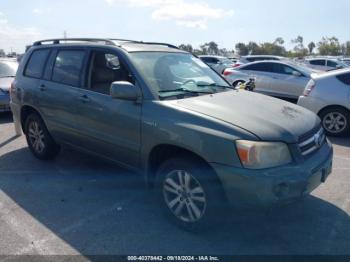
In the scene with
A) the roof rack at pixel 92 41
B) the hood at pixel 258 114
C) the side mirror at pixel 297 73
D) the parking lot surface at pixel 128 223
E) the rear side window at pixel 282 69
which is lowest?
the parking lot surface at pixel 128 223

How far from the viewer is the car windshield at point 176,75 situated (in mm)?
3754

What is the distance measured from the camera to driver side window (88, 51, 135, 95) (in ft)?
13.4

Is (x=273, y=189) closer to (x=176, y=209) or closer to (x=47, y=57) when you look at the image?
(x=176, y=209)

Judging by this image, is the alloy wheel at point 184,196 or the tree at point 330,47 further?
the tree at point 330,47

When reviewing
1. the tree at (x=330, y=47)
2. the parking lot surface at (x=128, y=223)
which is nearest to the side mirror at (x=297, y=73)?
the parking lot surface at (x=128, y=223)

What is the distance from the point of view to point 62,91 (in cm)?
462

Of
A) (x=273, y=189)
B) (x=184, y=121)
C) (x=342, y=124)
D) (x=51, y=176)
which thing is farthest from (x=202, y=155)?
(x=342, y=124)

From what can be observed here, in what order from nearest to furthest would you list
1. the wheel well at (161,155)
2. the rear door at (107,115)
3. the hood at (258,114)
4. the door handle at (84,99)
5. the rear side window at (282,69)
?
the hood at (258,114), the wheel well at (161,155), the rear door at (107,115), the door handle at (84,99), the rear side window at (282,69)

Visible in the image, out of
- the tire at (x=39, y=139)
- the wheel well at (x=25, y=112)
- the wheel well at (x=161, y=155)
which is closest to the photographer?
the wheel well at (x=161, y=155)

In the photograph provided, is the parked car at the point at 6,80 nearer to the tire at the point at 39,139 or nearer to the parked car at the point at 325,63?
the tire at the point at 39,139

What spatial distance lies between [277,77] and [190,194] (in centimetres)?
865

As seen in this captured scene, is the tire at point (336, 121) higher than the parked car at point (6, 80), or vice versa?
the parked car at point (6, 80)

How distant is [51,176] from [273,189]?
327 centimetres

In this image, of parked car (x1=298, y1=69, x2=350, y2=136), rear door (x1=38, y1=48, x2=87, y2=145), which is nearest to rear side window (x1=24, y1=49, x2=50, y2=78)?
rear door (x1=38, y1=48, x2=87, y2=145)
